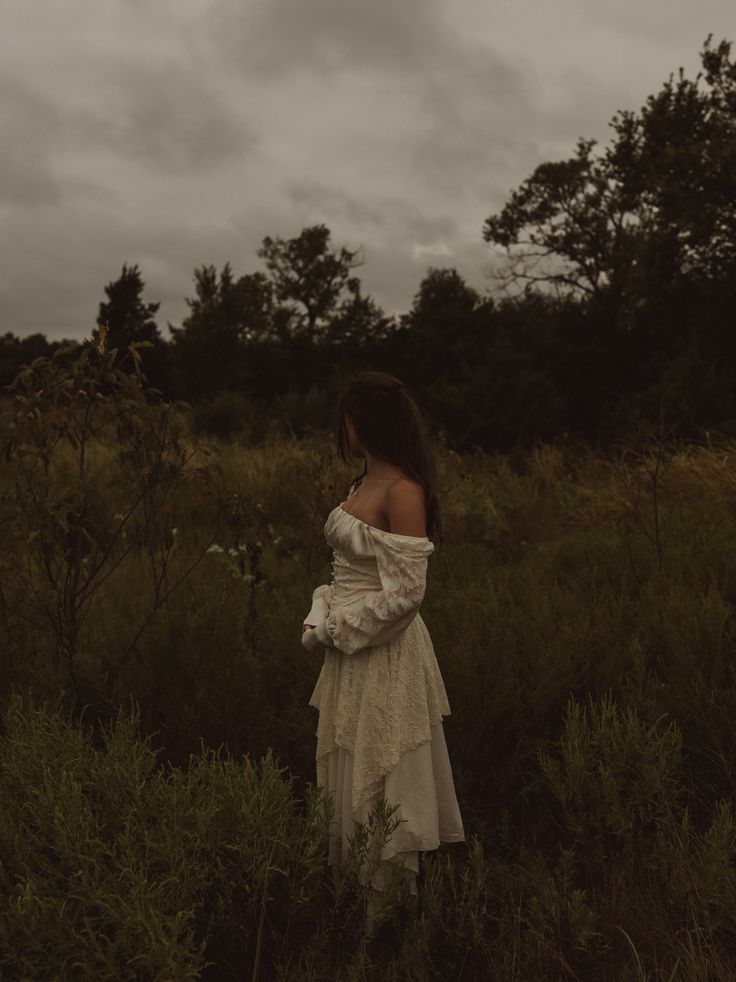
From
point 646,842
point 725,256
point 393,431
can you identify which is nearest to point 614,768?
point 646,842

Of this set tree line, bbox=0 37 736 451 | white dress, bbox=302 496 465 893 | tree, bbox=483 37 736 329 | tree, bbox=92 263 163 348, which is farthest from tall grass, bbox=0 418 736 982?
tree, bbox=92 263 163 348

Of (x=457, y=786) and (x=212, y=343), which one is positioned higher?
(x=212, y=343)

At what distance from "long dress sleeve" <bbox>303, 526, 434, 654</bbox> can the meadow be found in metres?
0.44

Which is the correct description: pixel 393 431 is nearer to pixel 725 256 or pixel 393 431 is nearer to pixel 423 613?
pixel 423 613

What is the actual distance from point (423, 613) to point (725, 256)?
680 inches

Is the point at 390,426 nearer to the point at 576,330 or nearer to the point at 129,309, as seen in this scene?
the point at 576,330

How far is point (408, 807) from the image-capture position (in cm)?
246

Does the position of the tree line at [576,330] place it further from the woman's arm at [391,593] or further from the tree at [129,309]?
the woman's arm at [391,593]

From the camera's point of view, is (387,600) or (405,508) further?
(405,508)

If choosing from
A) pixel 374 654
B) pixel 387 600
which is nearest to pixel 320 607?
pixel 374 654

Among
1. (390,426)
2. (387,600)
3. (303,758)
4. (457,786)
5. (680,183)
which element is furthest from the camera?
(680,183)

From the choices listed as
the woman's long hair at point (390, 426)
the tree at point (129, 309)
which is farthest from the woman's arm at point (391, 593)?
the tree at point (129, 309)

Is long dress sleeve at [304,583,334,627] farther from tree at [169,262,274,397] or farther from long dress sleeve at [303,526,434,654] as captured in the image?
tree at [169,262,274,397]

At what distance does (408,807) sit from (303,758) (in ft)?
3.73
